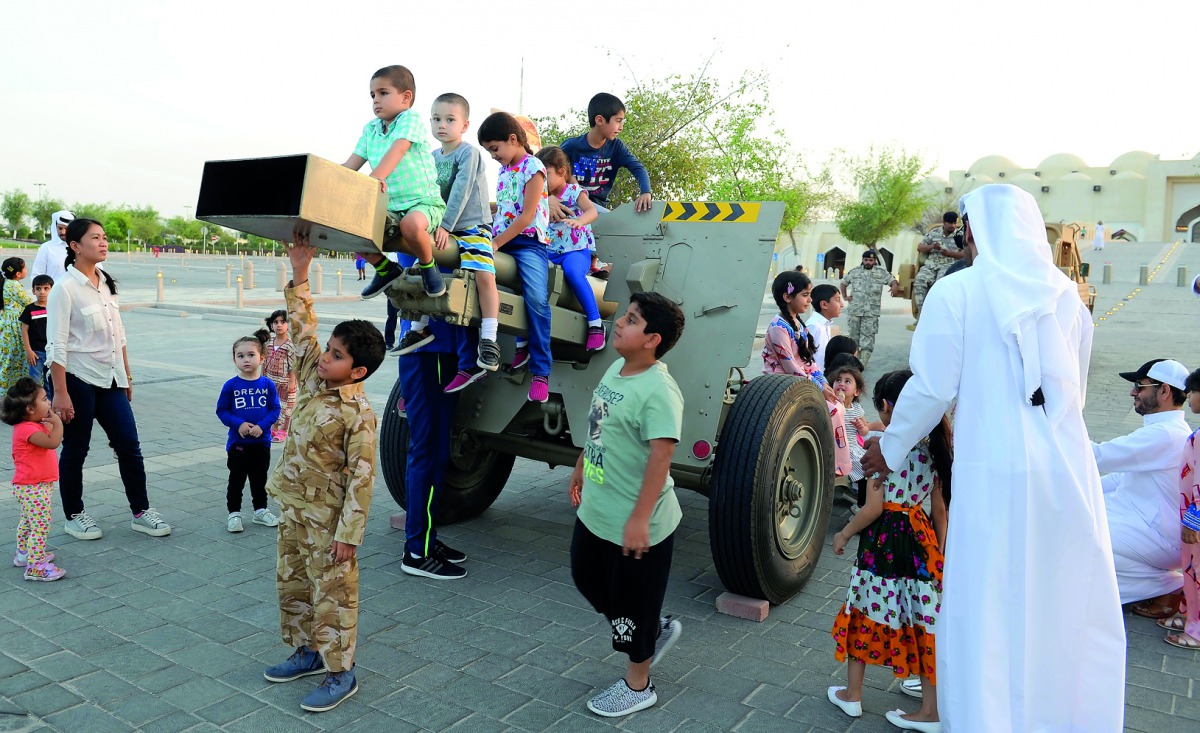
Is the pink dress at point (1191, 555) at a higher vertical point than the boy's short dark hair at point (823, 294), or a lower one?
lower

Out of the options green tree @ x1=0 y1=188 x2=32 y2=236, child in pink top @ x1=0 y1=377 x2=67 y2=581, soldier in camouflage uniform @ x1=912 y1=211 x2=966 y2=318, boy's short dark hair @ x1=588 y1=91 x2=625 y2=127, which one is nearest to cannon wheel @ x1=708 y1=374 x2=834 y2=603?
boy's short dark hair @ x1=588 y1=91 x2=625 y2=127

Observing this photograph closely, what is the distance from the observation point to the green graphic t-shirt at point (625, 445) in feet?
10.3

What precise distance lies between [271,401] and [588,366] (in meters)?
2.04

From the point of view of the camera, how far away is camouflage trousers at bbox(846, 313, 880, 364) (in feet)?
42.2

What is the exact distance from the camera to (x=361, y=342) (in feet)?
11.2

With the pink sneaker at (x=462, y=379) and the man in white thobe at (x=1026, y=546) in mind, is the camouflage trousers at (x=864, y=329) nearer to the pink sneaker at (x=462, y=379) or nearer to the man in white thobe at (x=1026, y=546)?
the pink sneaker at (x=462, y=379)

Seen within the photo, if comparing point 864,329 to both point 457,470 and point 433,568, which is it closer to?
point 457,470

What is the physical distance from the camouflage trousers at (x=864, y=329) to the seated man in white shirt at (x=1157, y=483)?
837 centimetres

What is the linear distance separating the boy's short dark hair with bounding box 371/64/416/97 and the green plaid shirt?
0.11 metres

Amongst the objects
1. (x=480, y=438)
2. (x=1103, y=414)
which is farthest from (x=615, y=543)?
(x=1103, y=414)

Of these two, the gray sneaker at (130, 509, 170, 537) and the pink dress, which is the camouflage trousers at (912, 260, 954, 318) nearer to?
the pink dress

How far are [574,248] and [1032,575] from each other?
8.74 feet

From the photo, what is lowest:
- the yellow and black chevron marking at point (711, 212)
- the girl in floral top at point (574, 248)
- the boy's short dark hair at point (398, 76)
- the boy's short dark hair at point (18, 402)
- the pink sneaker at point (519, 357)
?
the boy's short dark hair at point (18, 402)

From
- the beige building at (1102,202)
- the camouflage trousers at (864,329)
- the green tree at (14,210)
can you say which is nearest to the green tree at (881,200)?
the beige building at (1102,202)
